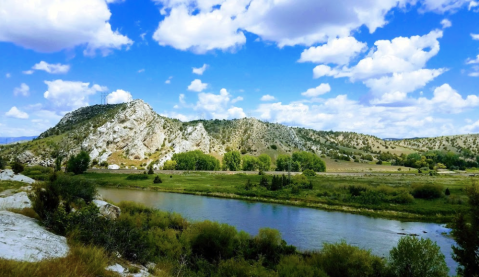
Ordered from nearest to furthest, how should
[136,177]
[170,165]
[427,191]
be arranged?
1. [427,191]
2. [136,177]
3. [170,165]

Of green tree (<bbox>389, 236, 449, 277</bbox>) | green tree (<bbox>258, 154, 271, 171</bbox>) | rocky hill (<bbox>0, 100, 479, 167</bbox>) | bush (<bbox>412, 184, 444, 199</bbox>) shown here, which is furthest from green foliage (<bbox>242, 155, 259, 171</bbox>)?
green tree (<bbox>389, 236, 449, 277</bbox>)

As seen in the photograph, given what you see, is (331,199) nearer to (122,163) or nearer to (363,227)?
(363,227)

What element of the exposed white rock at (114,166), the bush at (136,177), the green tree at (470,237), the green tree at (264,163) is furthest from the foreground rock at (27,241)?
the exposed white rock at (114,166)

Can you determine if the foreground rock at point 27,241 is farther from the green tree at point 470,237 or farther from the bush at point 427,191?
the bush at point 427,191

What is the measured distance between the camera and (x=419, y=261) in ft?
55.6

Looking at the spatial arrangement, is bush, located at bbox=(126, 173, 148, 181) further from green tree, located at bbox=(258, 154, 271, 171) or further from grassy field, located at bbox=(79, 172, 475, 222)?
green tree, located at bbox=(258, 154, 271, 171)

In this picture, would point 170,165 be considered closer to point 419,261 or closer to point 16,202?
point 16,202

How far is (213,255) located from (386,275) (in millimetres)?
11766

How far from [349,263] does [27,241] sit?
16689mm

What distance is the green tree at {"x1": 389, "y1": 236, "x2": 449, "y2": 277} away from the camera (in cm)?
1664

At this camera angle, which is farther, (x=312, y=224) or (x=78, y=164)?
(x=78, y=164)

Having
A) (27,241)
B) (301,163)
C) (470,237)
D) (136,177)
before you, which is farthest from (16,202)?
(301,163)

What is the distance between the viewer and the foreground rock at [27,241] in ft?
27.9

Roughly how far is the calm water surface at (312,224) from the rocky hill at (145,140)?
89.9m
